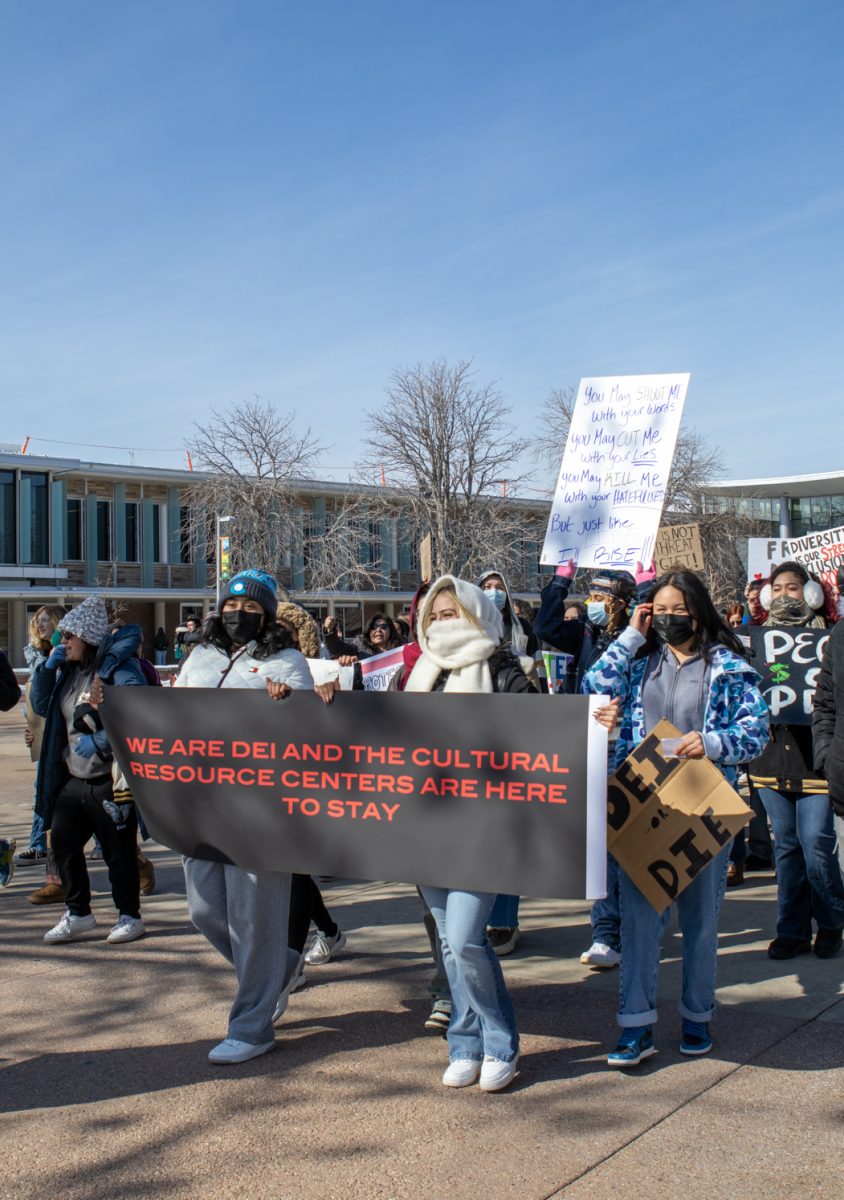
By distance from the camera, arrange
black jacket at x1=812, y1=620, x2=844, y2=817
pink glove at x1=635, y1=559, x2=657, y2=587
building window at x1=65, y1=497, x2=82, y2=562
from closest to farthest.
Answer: black jacket at x1=812, y1=620, x2=844, y2=817 → pink glove at x1=635, y1=559, x2=657, y2=587 → building window at x1=65, y1=497, x2=82, y2=562

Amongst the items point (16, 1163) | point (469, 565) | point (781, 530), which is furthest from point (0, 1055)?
point (781, 530)

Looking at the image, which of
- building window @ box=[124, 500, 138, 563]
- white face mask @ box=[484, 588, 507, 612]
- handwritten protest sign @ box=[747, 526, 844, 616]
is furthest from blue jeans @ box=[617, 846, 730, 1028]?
building window @ box=[124, 500, 138, 563]

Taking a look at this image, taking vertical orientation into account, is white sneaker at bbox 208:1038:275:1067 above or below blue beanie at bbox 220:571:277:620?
below

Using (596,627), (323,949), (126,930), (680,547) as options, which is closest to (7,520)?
(680,547)

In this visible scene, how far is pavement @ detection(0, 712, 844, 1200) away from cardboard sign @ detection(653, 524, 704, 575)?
193 inches

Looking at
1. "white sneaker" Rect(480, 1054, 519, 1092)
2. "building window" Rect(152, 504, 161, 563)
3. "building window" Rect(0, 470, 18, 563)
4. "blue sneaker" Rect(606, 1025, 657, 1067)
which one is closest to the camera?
"white sneaker" Rect(480, 1054, 519, 1092)

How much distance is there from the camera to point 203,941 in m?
6.55

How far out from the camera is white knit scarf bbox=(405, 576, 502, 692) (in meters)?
4.66

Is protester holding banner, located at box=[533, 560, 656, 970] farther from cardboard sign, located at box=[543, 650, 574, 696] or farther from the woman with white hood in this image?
the woman with white hood

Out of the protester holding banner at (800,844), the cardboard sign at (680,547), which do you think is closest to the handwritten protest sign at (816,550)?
the cardboard sign at (680,547)

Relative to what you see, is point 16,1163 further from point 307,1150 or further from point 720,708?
point 720,708

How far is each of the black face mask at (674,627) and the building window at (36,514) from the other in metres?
41.1

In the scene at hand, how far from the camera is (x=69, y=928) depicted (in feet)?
21.8

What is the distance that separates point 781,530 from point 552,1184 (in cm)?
6106
